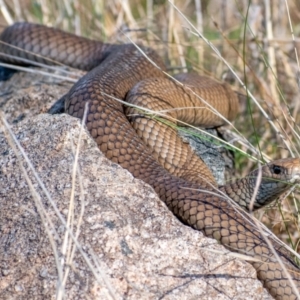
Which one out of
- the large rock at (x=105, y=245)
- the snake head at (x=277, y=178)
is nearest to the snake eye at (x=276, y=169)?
the snake head at (x=277, y=178)

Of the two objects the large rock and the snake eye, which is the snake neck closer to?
the snake eye

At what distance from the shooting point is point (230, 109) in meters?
5.36

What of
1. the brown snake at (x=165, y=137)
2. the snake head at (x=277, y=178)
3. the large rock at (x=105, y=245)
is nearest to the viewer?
the large rock at (x=105, y=245)

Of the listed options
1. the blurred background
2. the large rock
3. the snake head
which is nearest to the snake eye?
the snake head

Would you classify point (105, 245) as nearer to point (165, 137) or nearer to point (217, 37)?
point (165, 137)

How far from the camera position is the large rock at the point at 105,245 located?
2.83 metres

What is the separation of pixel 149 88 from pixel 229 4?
11.7ft

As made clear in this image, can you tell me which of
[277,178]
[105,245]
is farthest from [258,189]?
[105,245]

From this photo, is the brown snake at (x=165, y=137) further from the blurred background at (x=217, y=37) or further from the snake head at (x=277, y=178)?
the blurred background at (x=217, y=37)

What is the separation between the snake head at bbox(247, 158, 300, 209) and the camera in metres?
3.55

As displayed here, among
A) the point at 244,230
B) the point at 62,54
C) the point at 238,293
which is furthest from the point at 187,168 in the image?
the point at 62,54

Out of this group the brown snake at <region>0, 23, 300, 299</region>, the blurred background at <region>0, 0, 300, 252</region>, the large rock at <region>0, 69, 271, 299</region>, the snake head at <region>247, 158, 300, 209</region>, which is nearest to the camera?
the large rock at <region>0, 69, 271, 299</region>

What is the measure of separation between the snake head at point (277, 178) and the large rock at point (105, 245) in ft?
2.16

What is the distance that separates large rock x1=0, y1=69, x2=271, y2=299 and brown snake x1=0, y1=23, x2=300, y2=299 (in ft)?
0.45
